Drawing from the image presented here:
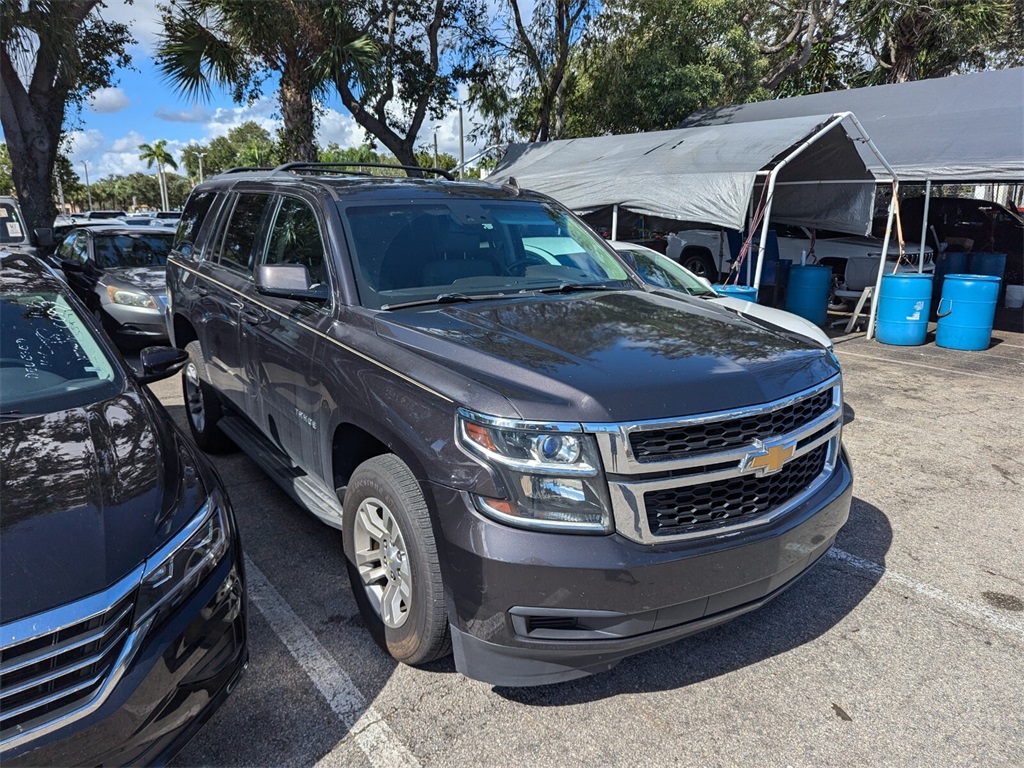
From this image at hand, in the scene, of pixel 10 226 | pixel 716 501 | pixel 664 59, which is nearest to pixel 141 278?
pixel 10 226

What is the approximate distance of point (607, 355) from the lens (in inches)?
101

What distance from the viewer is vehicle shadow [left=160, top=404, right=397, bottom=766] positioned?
241 cm

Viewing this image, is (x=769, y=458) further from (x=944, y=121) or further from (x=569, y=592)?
(x=944, y=121)

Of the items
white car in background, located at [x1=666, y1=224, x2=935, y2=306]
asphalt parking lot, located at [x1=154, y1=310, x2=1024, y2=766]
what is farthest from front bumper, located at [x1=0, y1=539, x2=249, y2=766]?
white car in background, located at [x1=666, y1=224, x2=935, y2=306]

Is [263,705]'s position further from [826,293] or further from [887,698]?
[826,293]

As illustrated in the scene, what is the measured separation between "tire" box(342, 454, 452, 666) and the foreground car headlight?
368 mm

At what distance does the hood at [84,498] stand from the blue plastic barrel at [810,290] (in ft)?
34.6

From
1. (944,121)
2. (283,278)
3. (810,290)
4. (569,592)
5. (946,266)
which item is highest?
(944,121)

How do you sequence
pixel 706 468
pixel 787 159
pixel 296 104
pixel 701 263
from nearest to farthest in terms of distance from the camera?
1. pixel 706 468
2. pixel 787 159
3. pixel 296 104
4. pixel 701 263

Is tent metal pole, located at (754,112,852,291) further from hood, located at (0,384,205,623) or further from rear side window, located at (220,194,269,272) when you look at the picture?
hood, located at (0,384,205,623)

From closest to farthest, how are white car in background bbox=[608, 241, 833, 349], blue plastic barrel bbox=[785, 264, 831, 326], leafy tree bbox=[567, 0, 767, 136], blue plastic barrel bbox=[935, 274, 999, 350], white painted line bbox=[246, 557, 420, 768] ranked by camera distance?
white painted line bbox=[246, 557, 420, 768]
white car in background bbox=[608, 241, 833, 349]
blue plastic barrel bbox=[935, 274, 999, 350]
blue plastic barrel bbox=[785, 264, 831, 326]
leafy tree bbox=[567, 0, 767, 136]

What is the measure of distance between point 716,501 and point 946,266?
1403 centimetres

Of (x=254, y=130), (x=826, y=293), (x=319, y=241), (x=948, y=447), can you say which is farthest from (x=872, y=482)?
(x=254, y=130)

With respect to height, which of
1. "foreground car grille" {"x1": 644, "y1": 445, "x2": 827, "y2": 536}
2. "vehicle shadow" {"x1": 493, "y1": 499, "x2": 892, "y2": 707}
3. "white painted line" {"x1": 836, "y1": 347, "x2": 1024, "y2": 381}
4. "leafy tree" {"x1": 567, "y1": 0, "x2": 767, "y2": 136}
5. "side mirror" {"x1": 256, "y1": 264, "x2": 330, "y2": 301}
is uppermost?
"leafy tree" {"x1": 567, "y1": 0, "x2": 767, "y2": 136}
